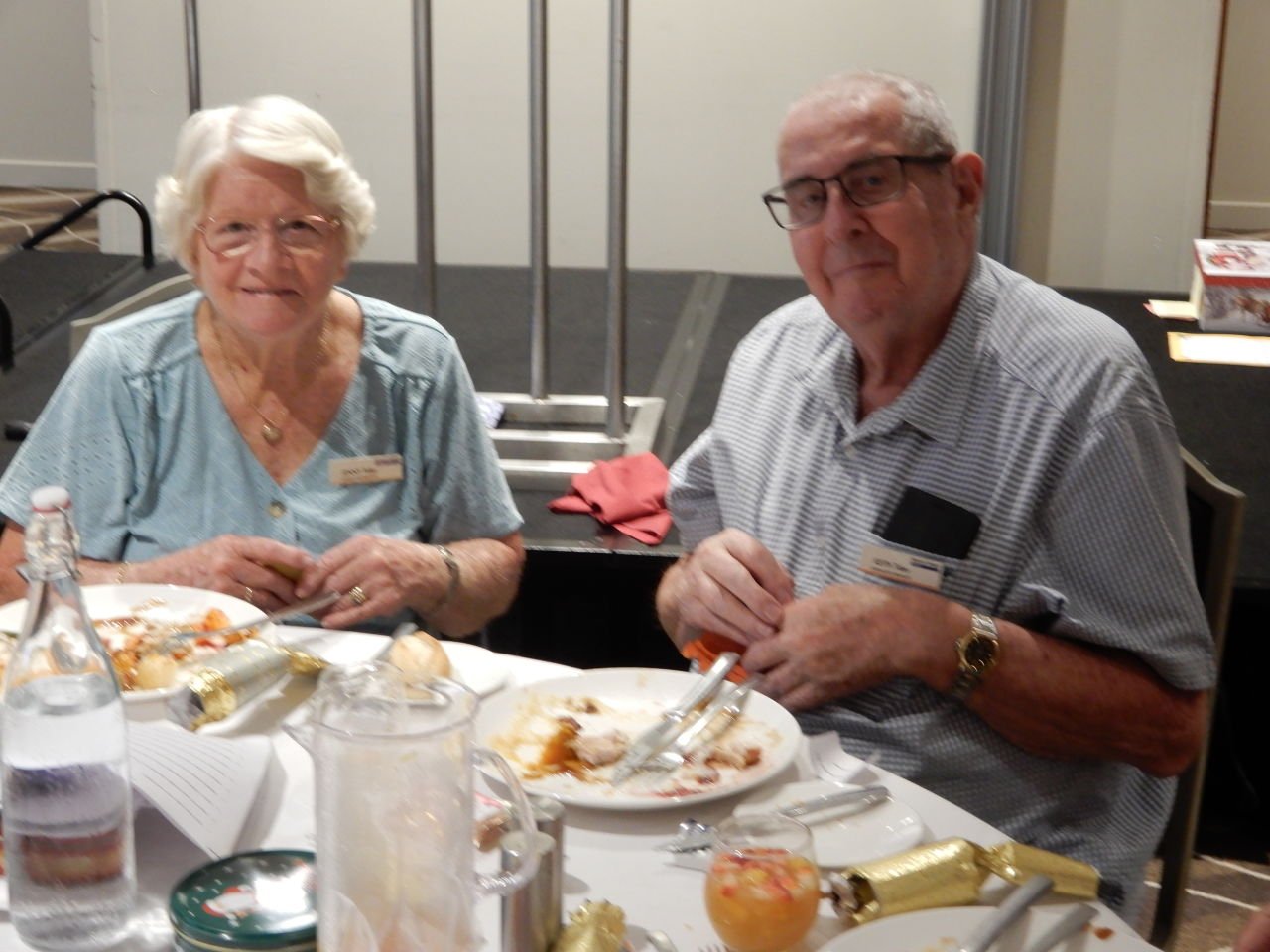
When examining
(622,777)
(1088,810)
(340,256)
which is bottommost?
(1088,810)

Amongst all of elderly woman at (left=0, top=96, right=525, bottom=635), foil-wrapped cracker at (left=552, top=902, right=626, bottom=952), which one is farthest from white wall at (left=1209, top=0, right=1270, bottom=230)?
foil-wrapped cracker at (left=552, top=902, right=626, bottom=952)

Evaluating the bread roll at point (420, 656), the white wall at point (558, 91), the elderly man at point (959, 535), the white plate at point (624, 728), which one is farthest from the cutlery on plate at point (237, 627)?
the white wall at point (558, 91)

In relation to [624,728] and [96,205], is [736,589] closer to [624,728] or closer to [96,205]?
[624,728]

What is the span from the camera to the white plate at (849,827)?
1.38 metres

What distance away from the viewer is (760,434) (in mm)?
2078

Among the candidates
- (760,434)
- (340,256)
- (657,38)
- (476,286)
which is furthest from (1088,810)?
(657,38)

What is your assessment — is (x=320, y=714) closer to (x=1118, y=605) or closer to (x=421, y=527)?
(x=1118, y=605)

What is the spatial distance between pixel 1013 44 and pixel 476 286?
1.81 meters

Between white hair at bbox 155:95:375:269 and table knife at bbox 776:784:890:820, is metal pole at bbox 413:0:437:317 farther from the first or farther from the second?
table knife at bbox 776:784:890:820

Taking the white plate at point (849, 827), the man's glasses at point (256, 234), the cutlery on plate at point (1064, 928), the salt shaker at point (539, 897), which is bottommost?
the white plate at point (849, 827)

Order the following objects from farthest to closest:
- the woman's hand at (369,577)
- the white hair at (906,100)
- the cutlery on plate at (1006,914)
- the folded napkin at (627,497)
Answer: the folded napkin at (627,497), the woman's hand at (369,577), the white hair at (906,100), the cutlery on plate at (1006,914)

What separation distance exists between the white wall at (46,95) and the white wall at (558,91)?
382 cm

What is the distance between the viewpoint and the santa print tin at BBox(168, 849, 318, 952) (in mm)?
1123

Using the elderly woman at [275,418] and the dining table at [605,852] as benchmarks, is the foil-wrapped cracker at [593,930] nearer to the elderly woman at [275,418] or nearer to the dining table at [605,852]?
the dining table at [605,852]
